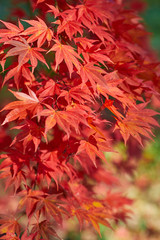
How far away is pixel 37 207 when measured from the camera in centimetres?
80

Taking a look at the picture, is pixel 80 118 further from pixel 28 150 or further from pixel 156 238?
pixel 156 238

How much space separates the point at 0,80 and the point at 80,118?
50 cm

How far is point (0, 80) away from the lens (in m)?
1.01

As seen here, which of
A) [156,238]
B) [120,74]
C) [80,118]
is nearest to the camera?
[80,118]

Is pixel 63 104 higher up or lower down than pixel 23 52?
lower down

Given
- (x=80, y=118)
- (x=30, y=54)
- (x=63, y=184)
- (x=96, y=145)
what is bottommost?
(x=63, y=184)

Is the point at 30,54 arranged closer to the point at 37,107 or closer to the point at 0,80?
the point at 37,107

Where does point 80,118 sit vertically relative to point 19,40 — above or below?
below

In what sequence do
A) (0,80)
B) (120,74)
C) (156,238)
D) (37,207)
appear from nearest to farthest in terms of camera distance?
(37,207) < (120,74) < (0,80) < (156,238)

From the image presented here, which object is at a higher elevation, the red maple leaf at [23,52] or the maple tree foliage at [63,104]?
the red maple leaf at [23,52]

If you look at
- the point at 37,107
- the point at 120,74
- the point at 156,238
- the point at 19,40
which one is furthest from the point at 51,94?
the point at 156,238

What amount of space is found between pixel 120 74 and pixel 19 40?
0.39 m

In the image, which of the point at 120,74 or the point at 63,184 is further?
the point at 63,184

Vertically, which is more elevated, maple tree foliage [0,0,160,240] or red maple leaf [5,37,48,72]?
red maple leaf [5,37,48,72]
